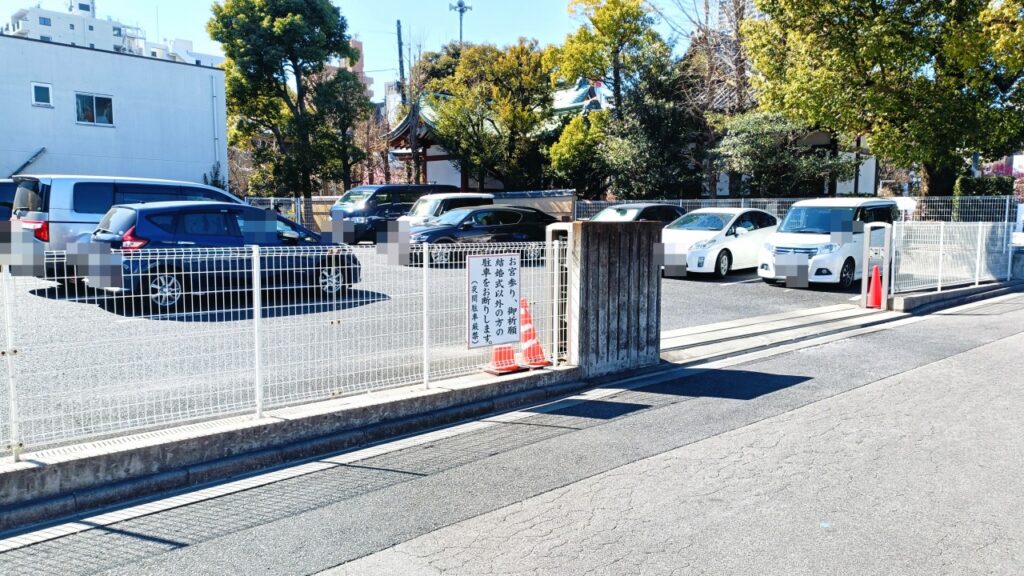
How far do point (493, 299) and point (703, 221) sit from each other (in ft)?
33.5

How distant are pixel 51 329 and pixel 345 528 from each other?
2.42 metres

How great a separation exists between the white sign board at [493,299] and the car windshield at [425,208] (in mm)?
12737

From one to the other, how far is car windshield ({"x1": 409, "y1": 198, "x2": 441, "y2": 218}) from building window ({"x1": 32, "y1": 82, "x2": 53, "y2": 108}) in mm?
12251

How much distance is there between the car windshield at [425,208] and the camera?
1927 centimetres

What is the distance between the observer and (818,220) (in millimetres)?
13898

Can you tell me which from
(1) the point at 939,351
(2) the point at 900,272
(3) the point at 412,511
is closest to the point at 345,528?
(3) the point at 412,511

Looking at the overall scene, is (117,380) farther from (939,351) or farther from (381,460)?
(939,351)

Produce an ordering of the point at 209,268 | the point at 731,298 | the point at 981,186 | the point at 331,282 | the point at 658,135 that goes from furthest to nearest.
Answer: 1. the point at 658,135
2. the point at 981,186
3. the point at 731,298
4. the point at 331,282
5. the point at 209,268

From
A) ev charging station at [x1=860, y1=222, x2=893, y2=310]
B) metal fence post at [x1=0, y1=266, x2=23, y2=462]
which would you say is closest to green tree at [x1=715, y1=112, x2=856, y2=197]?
ev charging station at [x1=860, y1=222, x2=893, y2=310]

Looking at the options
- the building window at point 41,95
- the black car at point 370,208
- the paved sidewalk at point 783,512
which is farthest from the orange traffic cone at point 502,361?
the building window at point 41,95

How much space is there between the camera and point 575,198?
24703 millimetres

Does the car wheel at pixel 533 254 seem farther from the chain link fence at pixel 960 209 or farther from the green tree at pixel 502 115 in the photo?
the green tree at pixel 502 115

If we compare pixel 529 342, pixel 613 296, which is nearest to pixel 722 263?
pixel 613 296

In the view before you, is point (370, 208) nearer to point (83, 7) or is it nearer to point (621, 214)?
point (621, 214)
